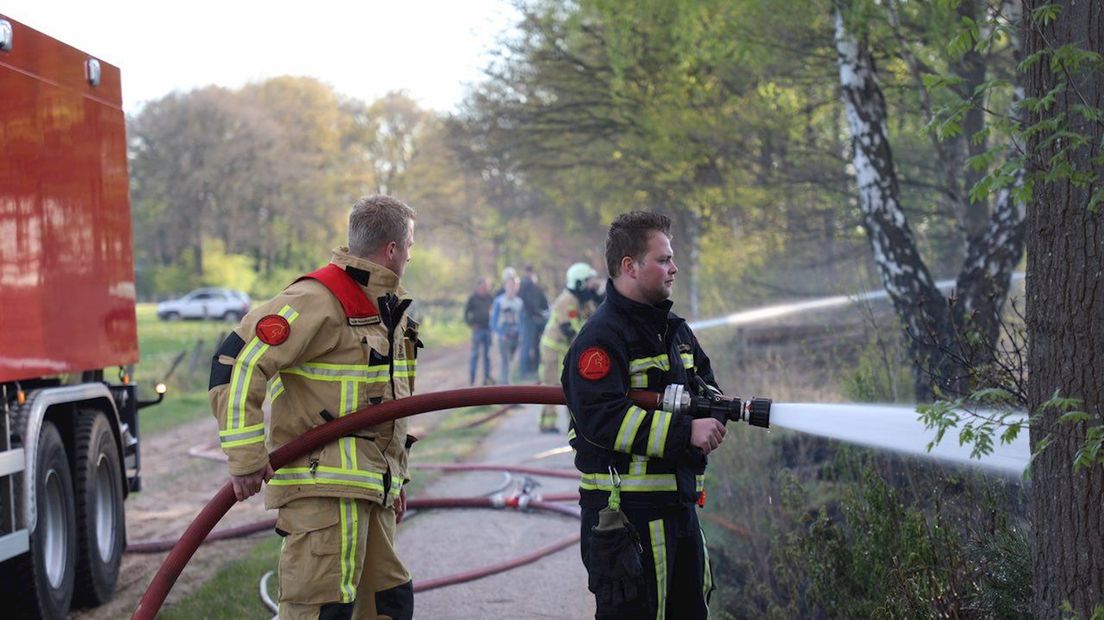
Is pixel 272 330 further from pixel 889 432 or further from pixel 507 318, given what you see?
pixel 507 318

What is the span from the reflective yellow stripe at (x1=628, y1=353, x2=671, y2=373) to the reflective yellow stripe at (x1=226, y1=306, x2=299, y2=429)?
123 centimetres

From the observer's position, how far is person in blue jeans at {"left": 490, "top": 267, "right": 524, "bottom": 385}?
19.6m

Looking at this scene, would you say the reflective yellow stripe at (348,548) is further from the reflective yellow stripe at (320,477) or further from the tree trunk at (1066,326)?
the tree trunk at (1066,326)

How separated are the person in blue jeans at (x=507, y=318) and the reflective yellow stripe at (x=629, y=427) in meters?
15.8

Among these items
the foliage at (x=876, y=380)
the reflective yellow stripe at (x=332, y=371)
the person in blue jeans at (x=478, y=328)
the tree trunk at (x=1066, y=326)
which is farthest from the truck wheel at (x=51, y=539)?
the person in blue jeans at (x=478, y=328)

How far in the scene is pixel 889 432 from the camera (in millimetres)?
4660

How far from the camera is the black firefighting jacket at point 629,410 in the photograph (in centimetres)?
365

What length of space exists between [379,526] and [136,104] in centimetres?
3898

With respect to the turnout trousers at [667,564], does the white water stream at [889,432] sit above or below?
above

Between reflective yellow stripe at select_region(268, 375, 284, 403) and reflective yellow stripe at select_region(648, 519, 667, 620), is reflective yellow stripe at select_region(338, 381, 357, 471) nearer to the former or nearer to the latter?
reflective yellow stripe at select_region(268, 375, 284, 403)

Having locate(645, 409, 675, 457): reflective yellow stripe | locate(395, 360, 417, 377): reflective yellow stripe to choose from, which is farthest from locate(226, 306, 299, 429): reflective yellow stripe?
locate(645, 409, 675, 457): reflective yellow stripe

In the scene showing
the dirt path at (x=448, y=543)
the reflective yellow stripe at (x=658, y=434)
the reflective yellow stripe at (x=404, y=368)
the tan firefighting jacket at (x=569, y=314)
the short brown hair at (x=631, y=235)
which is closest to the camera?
the reflective yellow stripe at (x=658, y=434)

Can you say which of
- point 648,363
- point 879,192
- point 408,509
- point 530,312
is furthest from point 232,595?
point 530,312

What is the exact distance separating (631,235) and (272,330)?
4.07ft
